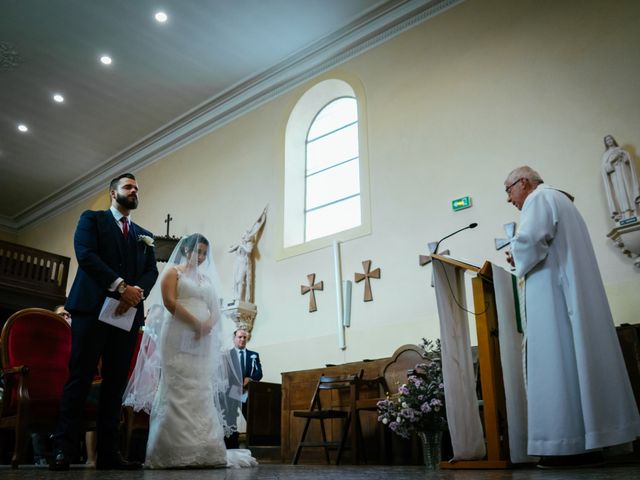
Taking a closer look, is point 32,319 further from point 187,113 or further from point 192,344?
point 187,113

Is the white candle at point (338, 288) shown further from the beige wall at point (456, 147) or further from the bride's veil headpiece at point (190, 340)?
the bride's veil headpiece at point (190, 340)

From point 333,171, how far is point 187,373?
5.27 meters

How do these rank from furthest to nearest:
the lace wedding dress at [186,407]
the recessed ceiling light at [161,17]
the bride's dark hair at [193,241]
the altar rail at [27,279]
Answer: the altar rail at [27,279] < the recessed ceiling light at [161,17] < the bride's dark hair at [193,241] < the lace wedding dress at [186,407]

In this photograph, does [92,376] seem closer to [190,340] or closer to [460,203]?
[190,340]

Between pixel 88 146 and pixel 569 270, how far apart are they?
34.2 ft

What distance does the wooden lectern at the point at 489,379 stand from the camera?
3186 mm

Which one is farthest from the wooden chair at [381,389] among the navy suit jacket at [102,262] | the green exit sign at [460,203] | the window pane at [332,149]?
the window pane at [332,149]

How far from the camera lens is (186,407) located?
145 inches

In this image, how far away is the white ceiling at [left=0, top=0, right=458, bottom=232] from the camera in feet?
26.9

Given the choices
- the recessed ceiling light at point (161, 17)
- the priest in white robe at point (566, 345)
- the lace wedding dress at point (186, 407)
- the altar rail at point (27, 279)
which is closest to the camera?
the priest in white robe at point (566, 345)

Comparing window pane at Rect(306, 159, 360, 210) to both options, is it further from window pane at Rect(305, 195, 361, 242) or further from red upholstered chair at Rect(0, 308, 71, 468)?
red upholstered chair at Rect(0, 308, 71, 468)

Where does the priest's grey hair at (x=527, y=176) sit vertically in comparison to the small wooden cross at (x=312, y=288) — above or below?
below

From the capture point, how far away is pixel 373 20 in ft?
26.6

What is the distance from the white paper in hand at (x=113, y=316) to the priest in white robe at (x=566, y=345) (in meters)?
2.24
